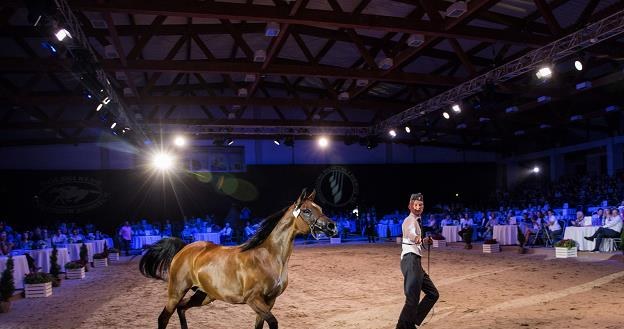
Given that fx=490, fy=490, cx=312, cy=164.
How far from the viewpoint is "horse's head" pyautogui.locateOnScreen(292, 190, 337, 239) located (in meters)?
4.73

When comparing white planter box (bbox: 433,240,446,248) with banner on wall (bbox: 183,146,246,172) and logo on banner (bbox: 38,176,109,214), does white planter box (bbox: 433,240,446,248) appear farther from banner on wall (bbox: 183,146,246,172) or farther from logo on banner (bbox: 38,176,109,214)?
logo on banner (bbox: 38,176,109,214)

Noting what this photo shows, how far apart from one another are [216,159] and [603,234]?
18.0 meters

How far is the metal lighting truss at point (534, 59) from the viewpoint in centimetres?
1019

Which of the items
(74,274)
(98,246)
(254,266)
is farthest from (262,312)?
(98,246)

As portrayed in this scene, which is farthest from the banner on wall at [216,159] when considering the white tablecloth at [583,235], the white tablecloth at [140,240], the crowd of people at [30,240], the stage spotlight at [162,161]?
the white tablecloth at [583,235]

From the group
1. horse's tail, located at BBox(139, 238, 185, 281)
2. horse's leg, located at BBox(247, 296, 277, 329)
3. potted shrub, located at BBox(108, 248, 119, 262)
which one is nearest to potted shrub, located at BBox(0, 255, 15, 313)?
horse's tail, located at BBox(139, 238, 185, 281)

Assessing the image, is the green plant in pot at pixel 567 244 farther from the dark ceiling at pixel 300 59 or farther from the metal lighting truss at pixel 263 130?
the metal lighting truss at pixel 263 130

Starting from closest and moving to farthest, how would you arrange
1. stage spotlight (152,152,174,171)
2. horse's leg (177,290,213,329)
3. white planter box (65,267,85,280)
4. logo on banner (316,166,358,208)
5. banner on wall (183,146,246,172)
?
horse's leg (177,290,213,329) → white planter box (65,267,85,280) → stage spotlight (152,152,174,171) → banner on wall (183,146,246,172) → logo on banner (316,166,358,208)

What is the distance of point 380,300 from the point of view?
26.0ft

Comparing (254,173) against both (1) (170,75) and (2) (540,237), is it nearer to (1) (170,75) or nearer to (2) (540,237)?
(1) (170,75)

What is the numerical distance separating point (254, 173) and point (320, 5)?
589 inches

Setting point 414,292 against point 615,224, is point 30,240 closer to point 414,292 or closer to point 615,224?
point 414,292

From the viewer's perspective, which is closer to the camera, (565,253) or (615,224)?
(565,253)

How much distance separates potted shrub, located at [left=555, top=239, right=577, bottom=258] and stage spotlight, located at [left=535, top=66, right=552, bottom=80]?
448cm
